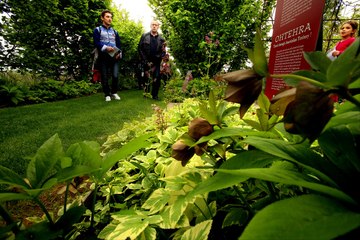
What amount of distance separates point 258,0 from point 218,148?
1104 centimetres

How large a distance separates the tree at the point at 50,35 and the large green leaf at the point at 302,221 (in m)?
8.43

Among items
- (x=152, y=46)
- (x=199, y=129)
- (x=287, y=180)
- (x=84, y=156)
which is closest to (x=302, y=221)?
(x=287, y=180)

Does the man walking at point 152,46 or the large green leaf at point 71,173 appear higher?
the man walking at point 152,46

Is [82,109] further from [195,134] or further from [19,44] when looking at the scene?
[195,134]

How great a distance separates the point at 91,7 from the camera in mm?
9305

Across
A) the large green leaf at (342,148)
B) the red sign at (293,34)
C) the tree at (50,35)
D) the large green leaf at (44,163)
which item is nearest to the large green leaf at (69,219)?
the large green leaf at (44,163)

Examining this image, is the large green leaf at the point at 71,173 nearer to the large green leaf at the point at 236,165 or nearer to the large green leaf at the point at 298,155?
the large green leaf at the point at 236,165

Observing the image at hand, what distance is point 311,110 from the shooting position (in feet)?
1.10

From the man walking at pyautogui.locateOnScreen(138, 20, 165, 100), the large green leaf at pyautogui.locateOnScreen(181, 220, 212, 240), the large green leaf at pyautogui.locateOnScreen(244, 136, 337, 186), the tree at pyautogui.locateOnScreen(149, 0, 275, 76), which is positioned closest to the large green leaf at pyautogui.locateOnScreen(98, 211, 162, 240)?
the large green leaf at pyautogui.locateOnScreen(181, 220, 212, 240)

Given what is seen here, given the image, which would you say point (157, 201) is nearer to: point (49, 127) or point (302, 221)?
point (302, 221)

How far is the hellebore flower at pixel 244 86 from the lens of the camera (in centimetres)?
47

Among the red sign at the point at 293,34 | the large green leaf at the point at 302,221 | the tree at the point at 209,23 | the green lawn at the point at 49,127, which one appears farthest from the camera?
the tree at the point at 209,23

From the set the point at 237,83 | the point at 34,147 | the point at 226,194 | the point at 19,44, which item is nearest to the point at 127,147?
the point at 237,83

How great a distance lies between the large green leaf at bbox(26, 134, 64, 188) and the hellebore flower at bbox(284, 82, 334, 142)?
1.86ft
